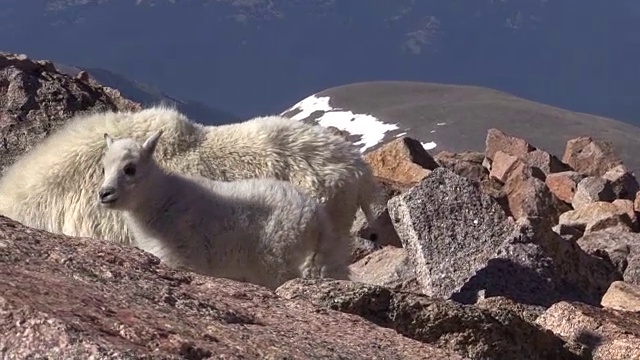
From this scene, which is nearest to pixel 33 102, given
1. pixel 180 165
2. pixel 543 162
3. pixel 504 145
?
pixel 180 165

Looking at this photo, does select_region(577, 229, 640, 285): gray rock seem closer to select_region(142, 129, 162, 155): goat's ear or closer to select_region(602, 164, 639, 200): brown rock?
select_region(142, 129, 162, 155): goat's ear

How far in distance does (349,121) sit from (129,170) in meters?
51.6

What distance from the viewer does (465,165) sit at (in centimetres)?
1602

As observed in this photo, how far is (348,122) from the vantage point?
58.6 metres

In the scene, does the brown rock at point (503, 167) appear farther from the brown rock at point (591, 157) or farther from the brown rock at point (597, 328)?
the brown rock at point (597, 328)

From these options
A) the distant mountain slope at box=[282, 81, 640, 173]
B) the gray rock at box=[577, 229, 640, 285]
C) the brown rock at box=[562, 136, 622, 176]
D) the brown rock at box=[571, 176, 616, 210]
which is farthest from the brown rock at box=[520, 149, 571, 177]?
the distant mountain slope at box=[282, 81, 640, 173]

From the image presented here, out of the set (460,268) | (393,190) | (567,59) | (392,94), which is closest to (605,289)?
(460,268)

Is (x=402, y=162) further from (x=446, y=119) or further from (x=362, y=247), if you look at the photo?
(x=446, y=119)

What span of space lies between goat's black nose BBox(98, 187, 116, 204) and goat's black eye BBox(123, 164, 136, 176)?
0.16 metres

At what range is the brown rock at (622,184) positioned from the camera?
15680 mm

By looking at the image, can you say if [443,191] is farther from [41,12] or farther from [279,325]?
[41,12]

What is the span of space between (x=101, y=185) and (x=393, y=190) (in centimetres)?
464

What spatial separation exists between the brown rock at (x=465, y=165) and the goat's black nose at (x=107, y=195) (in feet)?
26.0

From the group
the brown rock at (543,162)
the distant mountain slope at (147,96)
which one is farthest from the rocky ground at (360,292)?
the brown rock at (543,162)
